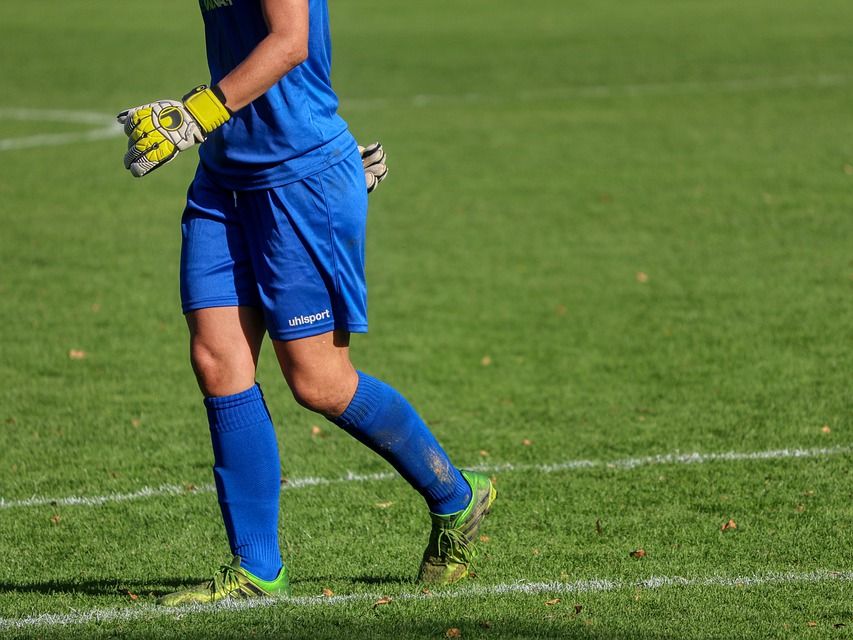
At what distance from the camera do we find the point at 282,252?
412cm

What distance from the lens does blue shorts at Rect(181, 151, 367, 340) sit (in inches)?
163

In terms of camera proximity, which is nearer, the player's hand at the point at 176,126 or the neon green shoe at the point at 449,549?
the player's hand at the point at 176,126

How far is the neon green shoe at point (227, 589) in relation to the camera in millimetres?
4133

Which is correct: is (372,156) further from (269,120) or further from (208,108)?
(208,108)

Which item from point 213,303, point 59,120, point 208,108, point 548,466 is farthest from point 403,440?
point 59,120

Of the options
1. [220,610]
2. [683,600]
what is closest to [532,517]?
[683,600]

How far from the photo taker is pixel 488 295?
368 inches

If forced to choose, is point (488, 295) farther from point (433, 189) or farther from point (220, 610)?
point (220, 610)

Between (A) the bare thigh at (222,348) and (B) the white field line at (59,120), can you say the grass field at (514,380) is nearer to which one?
(B) the white field line at (59,120)

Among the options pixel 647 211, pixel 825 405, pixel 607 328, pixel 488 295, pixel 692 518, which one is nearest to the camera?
pixel 692 518

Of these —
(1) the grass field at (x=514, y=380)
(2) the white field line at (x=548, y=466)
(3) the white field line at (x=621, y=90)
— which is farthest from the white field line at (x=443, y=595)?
(3) the white field line at (x=621, y=90)

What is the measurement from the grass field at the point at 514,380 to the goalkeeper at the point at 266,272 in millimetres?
375

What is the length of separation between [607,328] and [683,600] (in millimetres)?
4362

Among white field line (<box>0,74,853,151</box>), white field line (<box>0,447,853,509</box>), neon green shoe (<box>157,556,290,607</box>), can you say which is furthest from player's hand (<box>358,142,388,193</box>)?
white field line (<box>0,74,853,151</box>)
